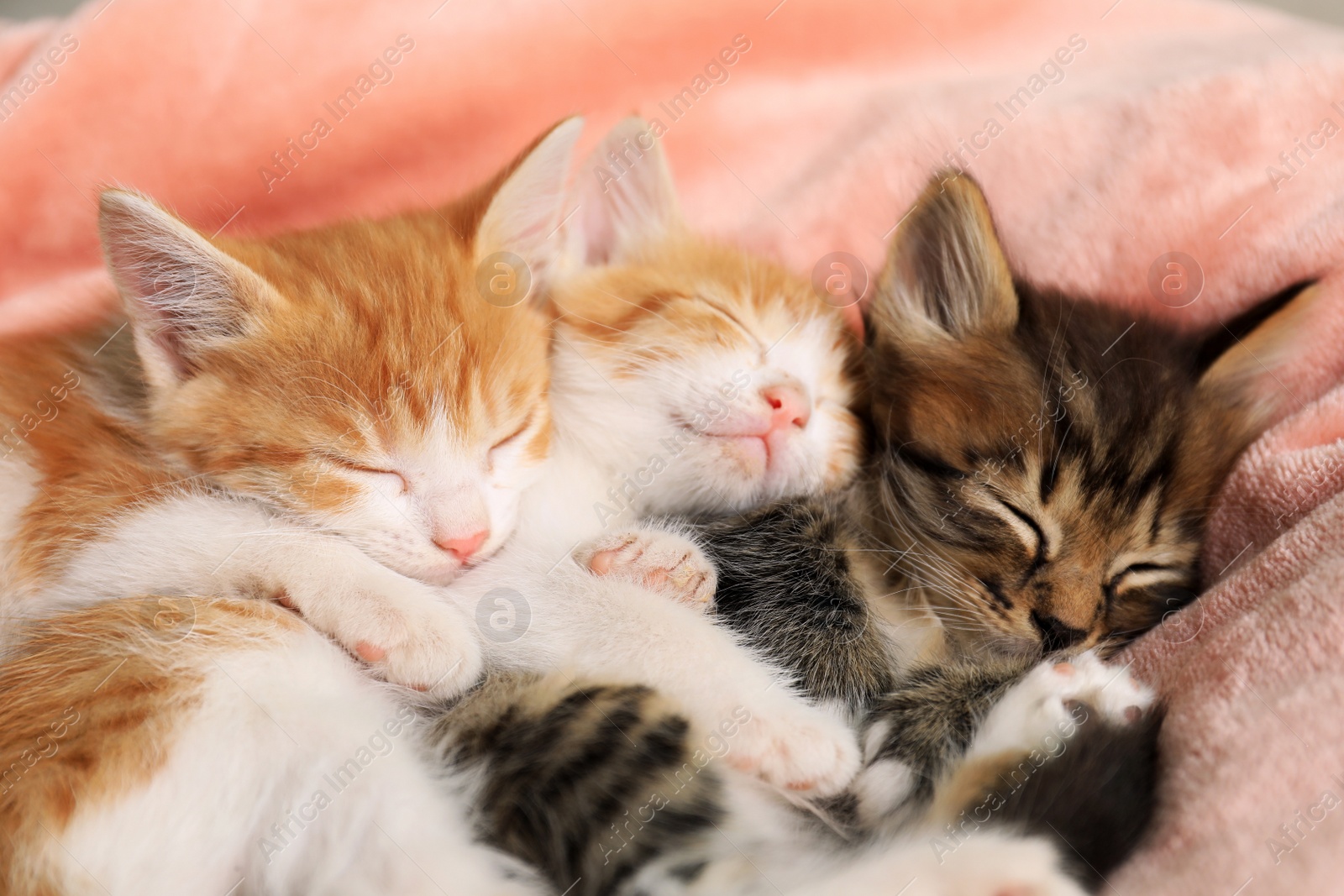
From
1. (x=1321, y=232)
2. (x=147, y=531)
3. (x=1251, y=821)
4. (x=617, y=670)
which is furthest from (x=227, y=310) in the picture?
(x=1321, y=232)

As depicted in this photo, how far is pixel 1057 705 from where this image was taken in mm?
1114

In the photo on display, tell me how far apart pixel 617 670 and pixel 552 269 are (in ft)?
2.56

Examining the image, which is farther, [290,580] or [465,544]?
[465,544]

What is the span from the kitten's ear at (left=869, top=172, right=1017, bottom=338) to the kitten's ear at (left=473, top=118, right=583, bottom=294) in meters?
0.56

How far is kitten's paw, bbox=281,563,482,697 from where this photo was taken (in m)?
1.12

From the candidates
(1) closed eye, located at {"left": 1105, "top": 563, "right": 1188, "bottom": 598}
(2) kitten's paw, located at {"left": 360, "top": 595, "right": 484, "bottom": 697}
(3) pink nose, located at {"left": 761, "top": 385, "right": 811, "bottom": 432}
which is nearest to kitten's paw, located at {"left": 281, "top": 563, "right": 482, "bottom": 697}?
(2) kitten's paw, located at {"left": 360, "top": 595, "right": 484, "bottom": 697}

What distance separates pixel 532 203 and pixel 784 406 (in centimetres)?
53

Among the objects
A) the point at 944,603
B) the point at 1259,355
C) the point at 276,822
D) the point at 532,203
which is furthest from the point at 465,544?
the point at 1259,355

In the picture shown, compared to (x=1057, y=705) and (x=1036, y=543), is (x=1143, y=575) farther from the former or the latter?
(x=1057, y=705)

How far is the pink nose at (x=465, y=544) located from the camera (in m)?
1.27

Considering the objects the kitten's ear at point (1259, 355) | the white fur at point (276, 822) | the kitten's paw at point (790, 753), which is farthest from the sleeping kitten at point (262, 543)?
the kitten's ear at point (1259, 355)

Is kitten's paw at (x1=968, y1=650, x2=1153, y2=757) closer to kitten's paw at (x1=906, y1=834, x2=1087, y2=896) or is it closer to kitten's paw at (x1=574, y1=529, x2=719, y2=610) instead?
kitten's paw at (x1=906, y1=834, x2=1087, y2=896)

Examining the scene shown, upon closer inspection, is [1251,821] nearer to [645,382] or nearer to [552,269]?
[645,382]

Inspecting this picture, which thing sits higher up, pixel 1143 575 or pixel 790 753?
pixel 790 753
